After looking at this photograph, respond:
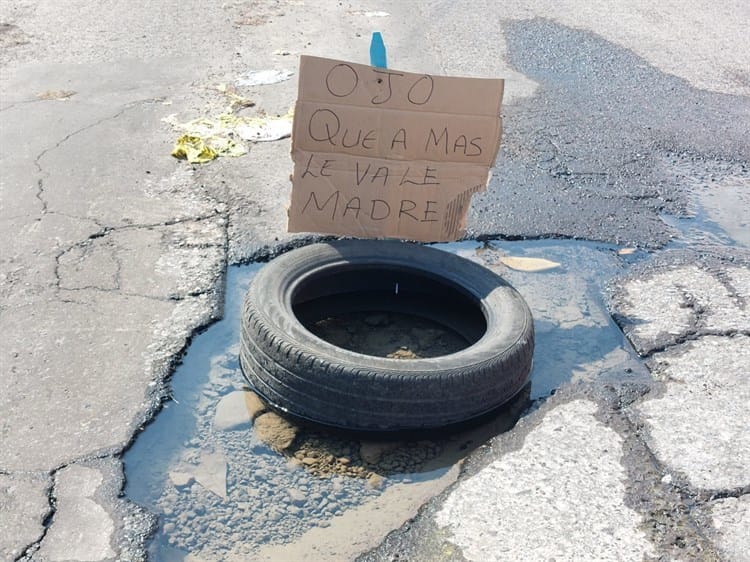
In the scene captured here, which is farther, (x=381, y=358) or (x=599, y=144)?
(x=599, y=144)

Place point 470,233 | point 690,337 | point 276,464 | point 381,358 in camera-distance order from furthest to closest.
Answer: point 470,233 → point 690,337 → point 381,358 → point 276,464

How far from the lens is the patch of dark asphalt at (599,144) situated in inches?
191

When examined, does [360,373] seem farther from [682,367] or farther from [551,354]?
[682,367]

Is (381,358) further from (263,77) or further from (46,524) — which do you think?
(263,77)

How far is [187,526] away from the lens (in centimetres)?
272

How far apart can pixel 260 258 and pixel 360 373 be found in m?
1.42

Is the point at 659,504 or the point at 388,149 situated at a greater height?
the point at 388,149

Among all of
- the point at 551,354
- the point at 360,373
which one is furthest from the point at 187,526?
the point at 551,354

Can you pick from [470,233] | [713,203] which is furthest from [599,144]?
[470,233]

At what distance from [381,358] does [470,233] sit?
64.9 inches

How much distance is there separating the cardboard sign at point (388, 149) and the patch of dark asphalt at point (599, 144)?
670mm

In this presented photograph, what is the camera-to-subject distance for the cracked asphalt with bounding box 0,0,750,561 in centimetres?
275

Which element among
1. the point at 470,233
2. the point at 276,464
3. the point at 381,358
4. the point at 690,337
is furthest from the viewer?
the point at 470,233

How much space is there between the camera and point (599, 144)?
19.4ft
